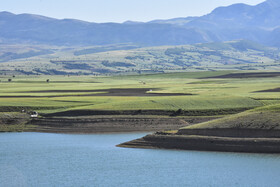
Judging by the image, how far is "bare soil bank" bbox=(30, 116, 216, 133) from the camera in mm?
86625

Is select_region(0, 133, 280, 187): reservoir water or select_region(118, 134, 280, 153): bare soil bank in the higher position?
select_region(118, 134, 280, 153): bare soil bank

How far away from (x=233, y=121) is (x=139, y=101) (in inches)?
1359

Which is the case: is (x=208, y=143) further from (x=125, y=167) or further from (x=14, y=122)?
(x=14, y=122)

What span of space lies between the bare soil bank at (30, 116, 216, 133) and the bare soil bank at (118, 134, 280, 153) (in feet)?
51.1

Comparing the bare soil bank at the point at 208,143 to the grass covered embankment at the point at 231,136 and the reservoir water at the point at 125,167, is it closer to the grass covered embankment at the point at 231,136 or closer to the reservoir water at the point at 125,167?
the grass covered embankment at the point at 231,136

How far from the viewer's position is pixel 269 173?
53562 millimetres

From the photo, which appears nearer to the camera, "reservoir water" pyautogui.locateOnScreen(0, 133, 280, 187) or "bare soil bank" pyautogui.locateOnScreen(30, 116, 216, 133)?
"reservoir water" pyautogui.locateOnScreen(0, 133, 280, 187)

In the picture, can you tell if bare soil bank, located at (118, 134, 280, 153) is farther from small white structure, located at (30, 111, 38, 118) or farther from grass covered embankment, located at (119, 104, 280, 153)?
small white structure, located at (30, 111, 38, 118)

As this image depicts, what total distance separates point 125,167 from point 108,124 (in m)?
31.0

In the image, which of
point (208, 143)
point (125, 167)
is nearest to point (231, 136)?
point (208, 143)

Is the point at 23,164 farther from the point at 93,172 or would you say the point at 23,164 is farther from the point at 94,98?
the point at 94,98

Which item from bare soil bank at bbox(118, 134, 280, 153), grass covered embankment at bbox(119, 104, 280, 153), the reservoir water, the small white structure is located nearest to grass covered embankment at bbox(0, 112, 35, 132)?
the small white structure

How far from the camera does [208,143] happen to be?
66.6 meters

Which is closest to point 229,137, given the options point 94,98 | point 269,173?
point 269,173
